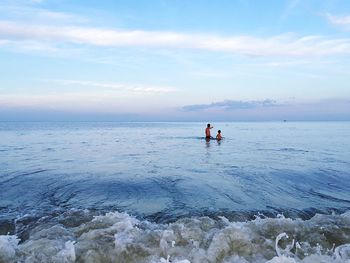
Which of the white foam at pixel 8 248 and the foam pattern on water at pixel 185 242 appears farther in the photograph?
the foam pattern on water at pixel 185 242

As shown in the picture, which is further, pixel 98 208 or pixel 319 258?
pixel 98 208

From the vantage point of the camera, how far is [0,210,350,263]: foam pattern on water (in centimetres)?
725

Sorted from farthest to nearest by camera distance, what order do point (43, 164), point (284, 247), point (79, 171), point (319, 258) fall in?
point (43, 164) < point (79, 171) < point (284, 247) < point (319, 258)

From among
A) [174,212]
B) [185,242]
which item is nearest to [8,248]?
[185,242]

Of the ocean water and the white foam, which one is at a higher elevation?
the white foam

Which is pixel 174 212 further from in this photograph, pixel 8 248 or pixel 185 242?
pixel 8 248

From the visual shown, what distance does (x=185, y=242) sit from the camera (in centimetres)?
804

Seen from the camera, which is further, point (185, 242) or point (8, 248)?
point (185, 242)

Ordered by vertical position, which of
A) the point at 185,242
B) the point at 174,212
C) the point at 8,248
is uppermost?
the point at 8,248

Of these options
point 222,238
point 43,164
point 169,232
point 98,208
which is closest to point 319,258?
point 222,238

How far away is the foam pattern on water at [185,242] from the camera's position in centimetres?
725

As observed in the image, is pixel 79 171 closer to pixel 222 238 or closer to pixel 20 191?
pixel 20 191

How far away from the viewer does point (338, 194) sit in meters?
14.2

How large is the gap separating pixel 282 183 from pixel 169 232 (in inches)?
392
